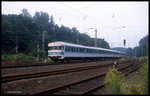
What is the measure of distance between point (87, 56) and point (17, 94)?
23.2 m

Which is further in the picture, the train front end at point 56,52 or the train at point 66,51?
the train at point 66,51

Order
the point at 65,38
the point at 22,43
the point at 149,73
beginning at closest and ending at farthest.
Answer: the point at 149,73 → the point at 22,43 → the point at 65,38

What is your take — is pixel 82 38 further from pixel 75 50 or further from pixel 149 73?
pixel 149 73

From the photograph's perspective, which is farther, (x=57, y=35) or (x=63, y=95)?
(x=57, y=35)

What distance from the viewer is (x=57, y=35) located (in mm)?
34656

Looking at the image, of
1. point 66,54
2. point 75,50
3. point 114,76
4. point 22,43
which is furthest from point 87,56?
point 114,76

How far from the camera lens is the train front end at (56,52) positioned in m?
21.6

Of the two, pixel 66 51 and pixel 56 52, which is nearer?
pixel 66 51

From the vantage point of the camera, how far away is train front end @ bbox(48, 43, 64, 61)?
21.6 metres

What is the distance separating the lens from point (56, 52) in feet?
73.3

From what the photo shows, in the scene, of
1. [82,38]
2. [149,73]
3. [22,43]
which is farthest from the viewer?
[82,38]

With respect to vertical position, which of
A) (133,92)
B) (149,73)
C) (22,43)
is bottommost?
(133,92)

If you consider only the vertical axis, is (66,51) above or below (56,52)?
above

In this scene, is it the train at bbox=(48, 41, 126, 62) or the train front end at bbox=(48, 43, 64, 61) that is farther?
the train at bbox=(48, 41, 126, 62)
